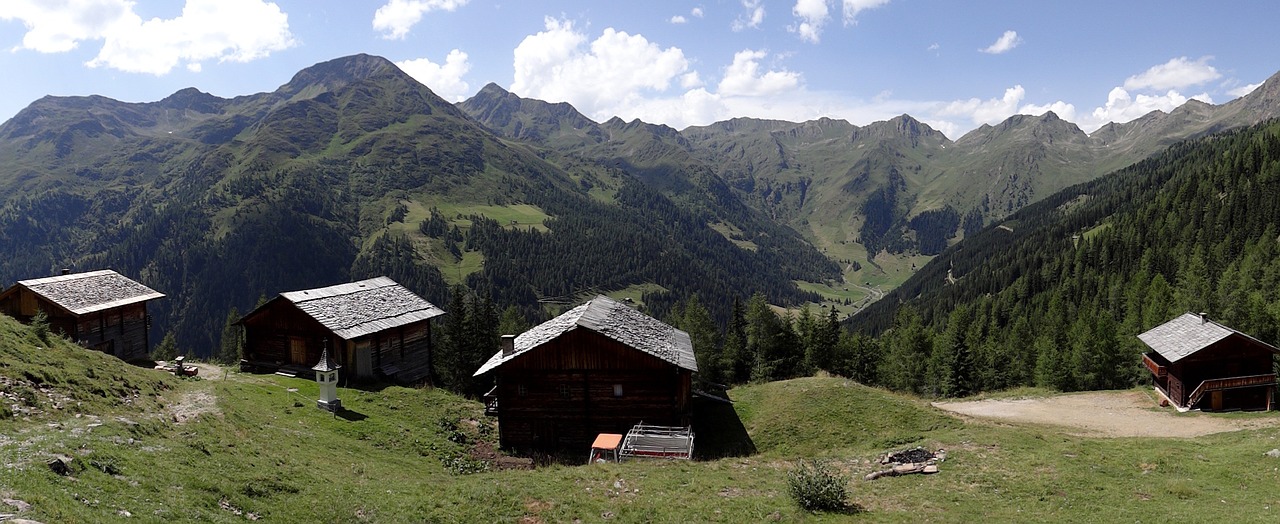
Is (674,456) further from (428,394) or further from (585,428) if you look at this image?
(428,394)

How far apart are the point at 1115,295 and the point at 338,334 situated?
13414 cm

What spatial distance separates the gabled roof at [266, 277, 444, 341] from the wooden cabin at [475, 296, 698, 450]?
1764cm

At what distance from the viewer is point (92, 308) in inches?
1828

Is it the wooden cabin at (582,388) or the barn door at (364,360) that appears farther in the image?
the barn door at (364,360)

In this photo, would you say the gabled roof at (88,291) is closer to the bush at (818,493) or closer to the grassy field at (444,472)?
the grassy field at (444,472)

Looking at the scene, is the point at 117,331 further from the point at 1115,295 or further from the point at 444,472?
the point at 1115,295

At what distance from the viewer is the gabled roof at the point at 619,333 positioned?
39.2 m

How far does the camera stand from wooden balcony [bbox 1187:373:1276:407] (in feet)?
143

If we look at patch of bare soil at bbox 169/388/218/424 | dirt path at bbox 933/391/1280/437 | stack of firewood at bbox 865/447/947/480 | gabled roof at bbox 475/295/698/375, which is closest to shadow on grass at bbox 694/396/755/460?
gabled roof at bbox 475/295/698/375

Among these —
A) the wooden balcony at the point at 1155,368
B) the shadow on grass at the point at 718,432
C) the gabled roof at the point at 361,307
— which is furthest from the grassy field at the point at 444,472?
the wooden balcony at the point at 1155,368

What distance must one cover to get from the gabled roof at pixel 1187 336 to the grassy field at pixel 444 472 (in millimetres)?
14232

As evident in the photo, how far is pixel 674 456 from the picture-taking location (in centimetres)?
3238

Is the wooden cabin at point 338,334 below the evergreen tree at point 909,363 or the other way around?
the other way around

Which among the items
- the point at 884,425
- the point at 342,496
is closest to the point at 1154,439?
the point at 884,425
